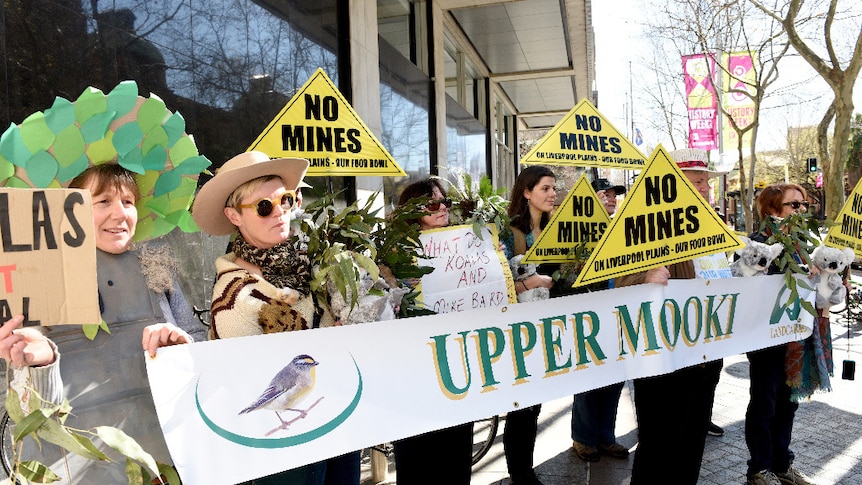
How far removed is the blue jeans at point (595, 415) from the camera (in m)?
4.82

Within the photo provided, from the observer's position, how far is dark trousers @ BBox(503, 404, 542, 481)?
4215 millimetres

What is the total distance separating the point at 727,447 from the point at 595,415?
112 cm

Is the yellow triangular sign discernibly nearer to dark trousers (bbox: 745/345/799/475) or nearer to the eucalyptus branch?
the eucalyptus branch

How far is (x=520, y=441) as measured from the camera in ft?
13.9

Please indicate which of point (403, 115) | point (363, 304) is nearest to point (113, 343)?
point (363, 304)

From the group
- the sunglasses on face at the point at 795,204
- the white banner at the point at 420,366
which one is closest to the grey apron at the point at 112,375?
the white banner at the point at 420,366

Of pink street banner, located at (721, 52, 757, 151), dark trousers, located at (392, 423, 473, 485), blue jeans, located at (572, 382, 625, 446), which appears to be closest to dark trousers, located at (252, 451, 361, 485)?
dark trousers, located at (392, 423, 473, 485)

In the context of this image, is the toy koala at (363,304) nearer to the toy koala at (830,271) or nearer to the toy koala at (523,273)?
the toy koala at (523,273)

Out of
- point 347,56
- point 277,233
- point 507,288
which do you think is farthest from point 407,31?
point 277,233

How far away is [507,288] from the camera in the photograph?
3574 millimetres

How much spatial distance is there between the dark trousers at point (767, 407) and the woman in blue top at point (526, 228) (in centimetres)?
130

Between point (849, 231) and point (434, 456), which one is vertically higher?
point (849, 231)

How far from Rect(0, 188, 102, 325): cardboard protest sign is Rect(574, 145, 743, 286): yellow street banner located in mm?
2206

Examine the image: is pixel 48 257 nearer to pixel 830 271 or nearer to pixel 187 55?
pixel 187 55
